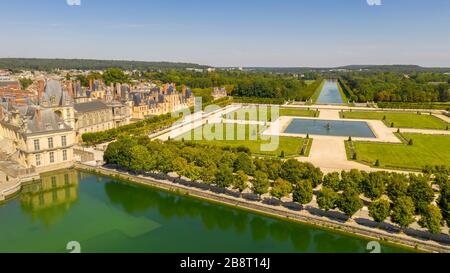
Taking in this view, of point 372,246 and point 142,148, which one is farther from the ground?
point 142,148

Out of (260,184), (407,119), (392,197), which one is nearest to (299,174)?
(260,184)

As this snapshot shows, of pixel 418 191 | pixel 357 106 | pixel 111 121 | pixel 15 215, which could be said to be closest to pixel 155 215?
pixel 15 215

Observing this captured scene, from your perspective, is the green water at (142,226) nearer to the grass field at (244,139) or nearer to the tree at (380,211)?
the tree at (380,211)

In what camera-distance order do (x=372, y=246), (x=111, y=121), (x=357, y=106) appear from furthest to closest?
(x=357, y=106)
(x=111, y=121)
(x=372, y=246)

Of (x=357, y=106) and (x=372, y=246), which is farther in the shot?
(x=357, y=106)

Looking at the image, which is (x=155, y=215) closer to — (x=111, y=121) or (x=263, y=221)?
(x=263, y=221)

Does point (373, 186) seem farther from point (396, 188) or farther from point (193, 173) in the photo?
point (193, 173)
